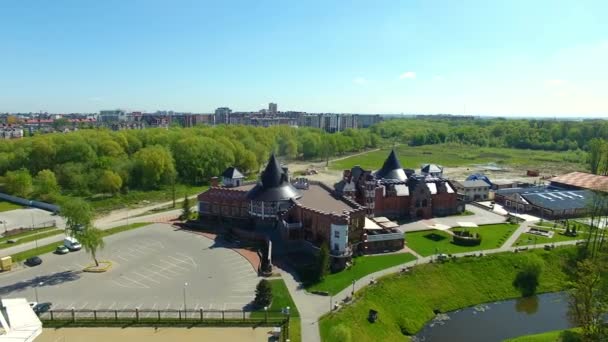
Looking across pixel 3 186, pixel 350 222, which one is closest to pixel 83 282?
pixel 350 222

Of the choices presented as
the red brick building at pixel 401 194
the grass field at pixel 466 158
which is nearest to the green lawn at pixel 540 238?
the red brick building at pixel 401 194

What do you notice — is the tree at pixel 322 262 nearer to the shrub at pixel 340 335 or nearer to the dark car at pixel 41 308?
the shrub at pixel 340 335

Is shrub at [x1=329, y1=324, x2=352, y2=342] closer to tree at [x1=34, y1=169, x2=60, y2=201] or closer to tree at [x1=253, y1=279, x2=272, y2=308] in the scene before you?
tree at [x1=253, y1=279, x2=272, y2=308]

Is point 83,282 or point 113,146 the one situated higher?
point 113,146

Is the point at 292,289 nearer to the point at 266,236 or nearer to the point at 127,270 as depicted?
the point at 266,236

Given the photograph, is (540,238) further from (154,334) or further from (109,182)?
(109,182)

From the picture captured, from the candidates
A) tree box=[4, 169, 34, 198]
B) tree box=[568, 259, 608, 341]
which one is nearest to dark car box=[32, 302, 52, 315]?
tree box=[568, 259, 608, 341]
